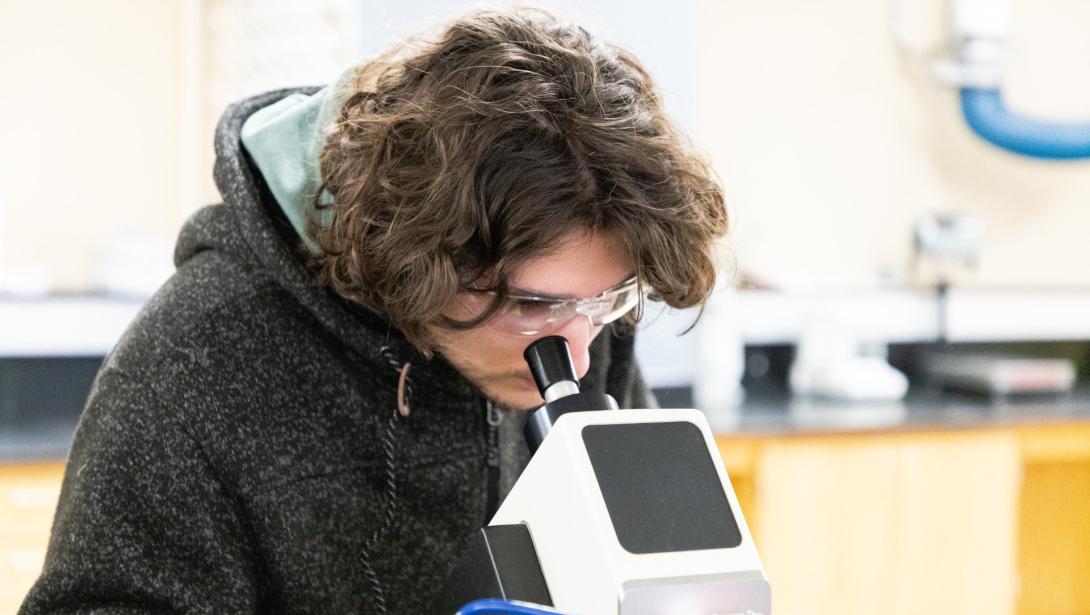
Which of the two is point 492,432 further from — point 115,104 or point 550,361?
point 115,104

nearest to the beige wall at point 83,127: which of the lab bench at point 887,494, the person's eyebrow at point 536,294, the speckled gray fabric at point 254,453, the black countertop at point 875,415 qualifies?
the black countertop at point 875,415

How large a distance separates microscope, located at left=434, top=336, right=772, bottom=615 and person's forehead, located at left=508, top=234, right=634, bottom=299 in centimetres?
19

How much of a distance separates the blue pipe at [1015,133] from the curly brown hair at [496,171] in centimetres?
269

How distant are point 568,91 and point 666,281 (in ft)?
0.72

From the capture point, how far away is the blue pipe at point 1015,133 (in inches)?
Answer: 142

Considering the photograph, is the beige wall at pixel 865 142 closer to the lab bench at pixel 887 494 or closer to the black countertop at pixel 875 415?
the black countertop at pixel 875 415

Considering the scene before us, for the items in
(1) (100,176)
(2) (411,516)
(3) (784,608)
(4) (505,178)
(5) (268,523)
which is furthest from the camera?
(1) (100,176)

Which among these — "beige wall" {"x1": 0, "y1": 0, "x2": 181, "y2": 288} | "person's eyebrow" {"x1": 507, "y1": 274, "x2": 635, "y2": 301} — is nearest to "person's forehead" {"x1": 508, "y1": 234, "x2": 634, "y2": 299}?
"person's eyebrow" {"x1": 507, "y1": 274, "x2": 635, "y2": 301}

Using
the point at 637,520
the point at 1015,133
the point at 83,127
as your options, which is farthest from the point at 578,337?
the point at 1015,133

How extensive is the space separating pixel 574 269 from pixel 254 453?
402 mm

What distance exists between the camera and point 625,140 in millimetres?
1131

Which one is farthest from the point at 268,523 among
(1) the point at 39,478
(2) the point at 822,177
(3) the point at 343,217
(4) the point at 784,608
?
(2) the point at 822,177

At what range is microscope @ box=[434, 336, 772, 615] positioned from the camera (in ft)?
2.91

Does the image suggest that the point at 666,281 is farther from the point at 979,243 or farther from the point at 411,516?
the point at 979,243
